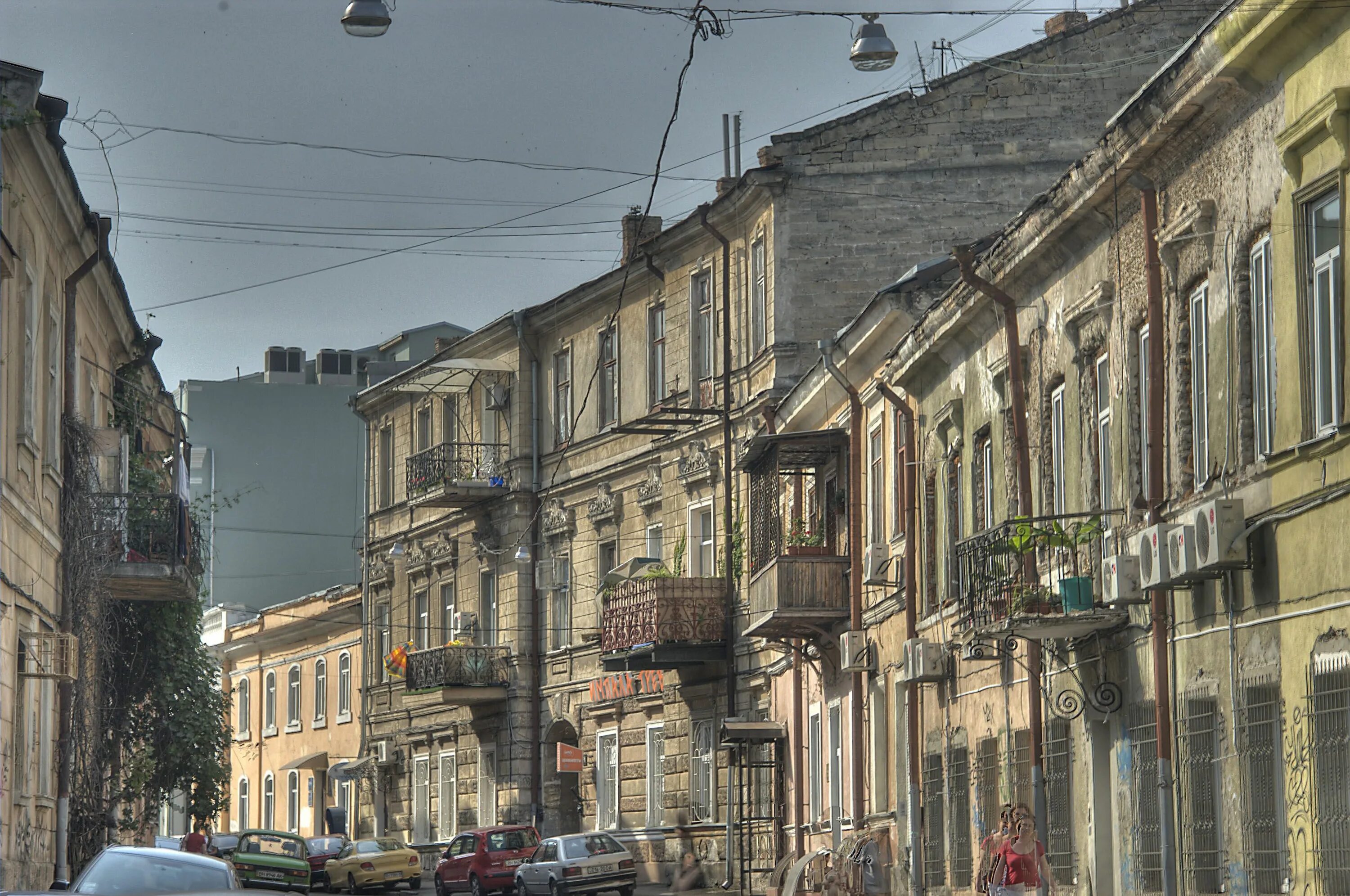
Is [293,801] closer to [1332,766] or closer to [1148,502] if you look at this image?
[1148,502]

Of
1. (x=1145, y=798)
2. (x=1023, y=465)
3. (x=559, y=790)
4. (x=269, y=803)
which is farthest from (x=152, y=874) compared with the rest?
(x=269, y=803)

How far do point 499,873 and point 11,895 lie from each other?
75.4 feet

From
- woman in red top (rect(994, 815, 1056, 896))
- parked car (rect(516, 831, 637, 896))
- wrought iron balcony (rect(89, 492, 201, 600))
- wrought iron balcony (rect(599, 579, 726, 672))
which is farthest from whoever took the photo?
wrought iron balcony (rect(599, 579, 726, 672))

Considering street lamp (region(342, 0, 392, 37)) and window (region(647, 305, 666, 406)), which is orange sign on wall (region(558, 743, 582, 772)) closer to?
window (region(647, 305, 666, 406))

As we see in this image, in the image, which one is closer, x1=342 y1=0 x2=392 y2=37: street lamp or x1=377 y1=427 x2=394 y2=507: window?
x1=342 y1=0 x2=392 y2=37: street lamp

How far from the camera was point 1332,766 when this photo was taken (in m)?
12.9

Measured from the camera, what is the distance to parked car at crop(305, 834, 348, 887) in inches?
1563

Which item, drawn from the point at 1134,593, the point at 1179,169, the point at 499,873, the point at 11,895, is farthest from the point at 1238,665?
the point at 499,873

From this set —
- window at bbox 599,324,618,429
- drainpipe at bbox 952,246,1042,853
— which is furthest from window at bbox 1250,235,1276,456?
window at bbox 599,324,618,429

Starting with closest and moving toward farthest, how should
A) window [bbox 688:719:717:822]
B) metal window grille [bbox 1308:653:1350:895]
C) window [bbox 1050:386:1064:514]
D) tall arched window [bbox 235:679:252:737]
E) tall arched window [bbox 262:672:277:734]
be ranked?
metal window grille [bbox 1308:653:1350:895], window [bbox 1050:386:1064:514], window [bbox 688:719:717:822], tall arched window [bbox 262:672:277:734], tall arched window [bbox 235:679:252:737]

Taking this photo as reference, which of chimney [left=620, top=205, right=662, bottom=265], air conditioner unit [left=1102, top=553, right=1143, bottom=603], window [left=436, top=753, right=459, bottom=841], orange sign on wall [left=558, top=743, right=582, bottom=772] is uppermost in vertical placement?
chimney [left=620, top=205, right=662, bottom=265]

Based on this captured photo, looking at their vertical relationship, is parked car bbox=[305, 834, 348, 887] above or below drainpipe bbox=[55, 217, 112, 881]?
below

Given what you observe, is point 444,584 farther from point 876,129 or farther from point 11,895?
point 11,895

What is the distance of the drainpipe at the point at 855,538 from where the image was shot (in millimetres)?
27188
